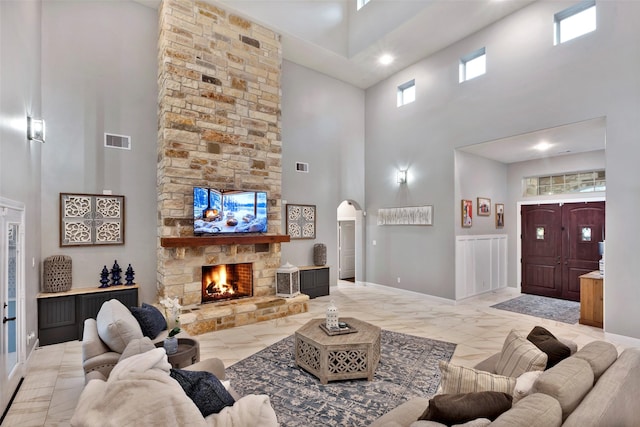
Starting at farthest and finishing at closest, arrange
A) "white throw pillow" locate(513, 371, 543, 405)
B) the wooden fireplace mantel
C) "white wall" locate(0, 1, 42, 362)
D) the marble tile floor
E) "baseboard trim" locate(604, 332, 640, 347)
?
1. the wooden fireplace mantel
2. "baseboard trim" locate(604, 332, 640, 347)
3. the marble tile floor
4. "white wall" locate(0, 1, 42, 362)
5. "white throw pillow" locate(513, 371, 543, 405)

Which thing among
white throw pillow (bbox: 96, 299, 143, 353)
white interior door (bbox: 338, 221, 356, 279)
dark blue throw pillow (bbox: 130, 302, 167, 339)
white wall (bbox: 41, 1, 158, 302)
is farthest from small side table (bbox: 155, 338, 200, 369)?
white interior door (bbox: 338, 221, 356, 279)

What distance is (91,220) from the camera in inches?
201

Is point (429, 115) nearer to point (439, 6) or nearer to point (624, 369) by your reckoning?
point (439, 6)

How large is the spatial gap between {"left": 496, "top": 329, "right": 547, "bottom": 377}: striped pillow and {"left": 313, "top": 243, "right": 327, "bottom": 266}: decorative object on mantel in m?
5.39

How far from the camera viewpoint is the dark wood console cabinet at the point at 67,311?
4484mm

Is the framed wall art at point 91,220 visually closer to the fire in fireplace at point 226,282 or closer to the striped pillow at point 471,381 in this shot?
the fire in fireplace at point 226,282

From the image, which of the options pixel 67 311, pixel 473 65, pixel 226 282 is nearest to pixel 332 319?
pixel 226 282

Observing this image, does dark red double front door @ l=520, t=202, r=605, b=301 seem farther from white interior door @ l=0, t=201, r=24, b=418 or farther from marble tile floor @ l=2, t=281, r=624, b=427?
white interior door @ l=0, t=201, r=24, b=418

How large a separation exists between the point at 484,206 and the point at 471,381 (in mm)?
6216

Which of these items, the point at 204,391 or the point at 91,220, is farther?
the point at 91,220

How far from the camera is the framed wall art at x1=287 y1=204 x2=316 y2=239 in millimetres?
7391

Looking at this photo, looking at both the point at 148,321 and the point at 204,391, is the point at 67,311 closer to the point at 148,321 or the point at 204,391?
the point at 148,321

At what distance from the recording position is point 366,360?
3.37 m

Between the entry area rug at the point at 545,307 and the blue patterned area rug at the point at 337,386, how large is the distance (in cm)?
273
